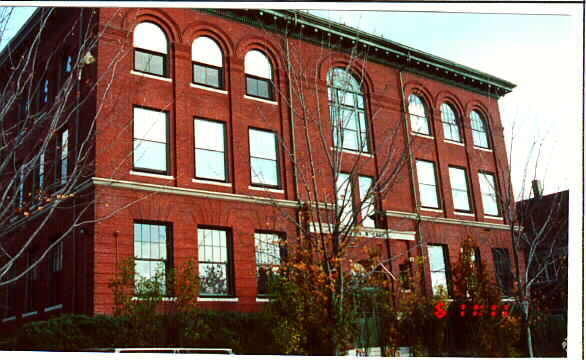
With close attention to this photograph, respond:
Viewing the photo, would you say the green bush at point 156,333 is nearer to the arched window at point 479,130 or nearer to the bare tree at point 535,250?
the bare tree at point 535,250

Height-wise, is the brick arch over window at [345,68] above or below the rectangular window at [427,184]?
above

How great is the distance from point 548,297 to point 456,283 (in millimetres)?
5950

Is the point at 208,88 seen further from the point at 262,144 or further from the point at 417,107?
the point at 417,107

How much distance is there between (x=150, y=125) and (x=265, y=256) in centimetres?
569

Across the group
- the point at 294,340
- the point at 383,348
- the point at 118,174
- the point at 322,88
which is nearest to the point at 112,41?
the point at 118,174

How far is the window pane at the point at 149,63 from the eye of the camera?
20.6 m

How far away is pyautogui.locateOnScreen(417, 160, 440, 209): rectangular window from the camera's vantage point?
2734 cm

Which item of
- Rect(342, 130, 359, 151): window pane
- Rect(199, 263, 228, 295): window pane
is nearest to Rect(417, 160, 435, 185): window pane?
Rect(342, 130, 359, 151): window pane

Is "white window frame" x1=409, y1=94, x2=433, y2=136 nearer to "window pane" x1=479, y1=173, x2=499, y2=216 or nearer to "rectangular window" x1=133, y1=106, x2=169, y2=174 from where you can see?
"window pane" x1=479, y1=173, x2=499, y2=216

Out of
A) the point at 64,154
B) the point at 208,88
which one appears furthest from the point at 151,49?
the point at 64,154

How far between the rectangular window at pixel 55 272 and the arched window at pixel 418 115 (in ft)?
51.2

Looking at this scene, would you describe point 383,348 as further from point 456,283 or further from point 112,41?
point 112,41

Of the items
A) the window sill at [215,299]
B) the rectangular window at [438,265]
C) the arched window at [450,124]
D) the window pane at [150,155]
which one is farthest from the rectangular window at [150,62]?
the arched window at [450,124]

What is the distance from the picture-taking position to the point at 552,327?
24.0 meters
